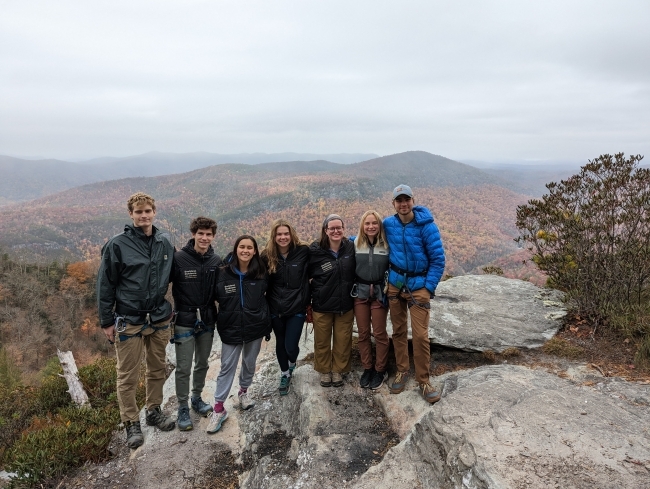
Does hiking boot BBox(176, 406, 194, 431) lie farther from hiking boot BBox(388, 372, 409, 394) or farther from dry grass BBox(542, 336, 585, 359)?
dry grass BBox(542, 336, 585, 359)

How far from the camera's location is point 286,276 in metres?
4.31

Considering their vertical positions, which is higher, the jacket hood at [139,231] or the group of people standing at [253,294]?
the jacket hood at [139,231]

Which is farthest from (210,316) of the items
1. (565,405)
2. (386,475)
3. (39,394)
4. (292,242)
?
(39,394)

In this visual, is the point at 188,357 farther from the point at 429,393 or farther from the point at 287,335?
the point at 429,393

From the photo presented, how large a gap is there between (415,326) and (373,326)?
1.87ft

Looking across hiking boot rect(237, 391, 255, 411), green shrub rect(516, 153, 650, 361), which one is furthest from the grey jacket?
green shrub rect(516, 153, 650, 361)

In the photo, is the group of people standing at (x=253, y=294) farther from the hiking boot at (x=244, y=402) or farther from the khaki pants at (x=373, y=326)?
the hiking boot at (x=244, y=402)

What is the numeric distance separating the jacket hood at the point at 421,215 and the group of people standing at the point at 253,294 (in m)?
0.02

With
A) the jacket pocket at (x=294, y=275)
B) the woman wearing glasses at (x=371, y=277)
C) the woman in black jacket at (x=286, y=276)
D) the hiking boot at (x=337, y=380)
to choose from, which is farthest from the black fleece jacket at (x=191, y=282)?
the hiking boot at (x=337, y=380)

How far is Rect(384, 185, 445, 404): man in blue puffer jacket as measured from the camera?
A: 397cm

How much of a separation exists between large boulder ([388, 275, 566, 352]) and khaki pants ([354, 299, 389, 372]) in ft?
2.47

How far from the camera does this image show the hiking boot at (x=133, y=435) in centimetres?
420

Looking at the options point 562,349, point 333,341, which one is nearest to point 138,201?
point 333,341

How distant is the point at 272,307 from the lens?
4.39 m
